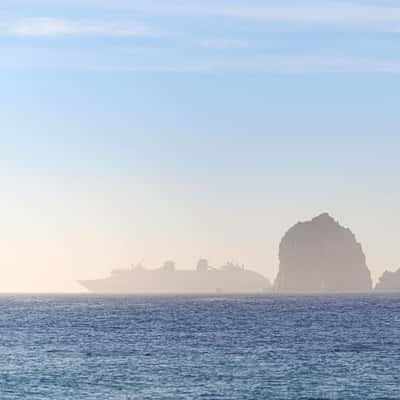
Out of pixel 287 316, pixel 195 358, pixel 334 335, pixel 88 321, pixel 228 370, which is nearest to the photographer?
pixel 228 370

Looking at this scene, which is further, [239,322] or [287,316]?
[287,316]

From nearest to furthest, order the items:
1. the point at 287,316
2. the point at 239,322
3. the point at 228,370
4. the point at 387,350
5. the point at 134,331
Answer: the point at 228,370 → the point at 387,350 → the point at 134,331 → the point at 239,322 → the point at 287,316

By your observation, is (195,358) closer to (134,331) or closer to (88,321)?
(134,331)

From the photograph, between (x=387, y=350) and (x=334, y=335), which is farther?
(x=334, y=335)

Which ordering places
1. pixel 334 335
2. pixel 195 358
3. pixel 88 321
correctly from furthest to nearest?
1. pixel 88 321
2. pixel 334 335
3. pixel 195 358

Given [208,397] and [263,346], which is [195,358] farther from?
[208,397]

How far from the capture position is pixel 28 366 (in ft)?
309

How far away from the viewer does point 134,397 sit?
7444 cm

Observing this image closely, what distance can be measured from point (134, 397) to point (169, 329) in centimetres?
6993

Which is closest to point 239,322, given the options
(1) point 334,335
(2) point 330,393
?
(1) point 334,335

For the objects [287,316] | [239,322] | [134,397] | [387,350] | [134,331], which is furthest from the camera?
[287,316]

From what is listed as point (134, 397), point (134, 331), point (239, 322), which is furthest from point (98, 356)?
point (239, 322)

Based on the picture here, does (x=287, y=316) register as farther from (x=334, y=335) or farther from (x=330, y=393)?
(x=330, y=393)

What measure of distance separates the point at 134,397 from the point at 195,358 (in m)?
25.3
